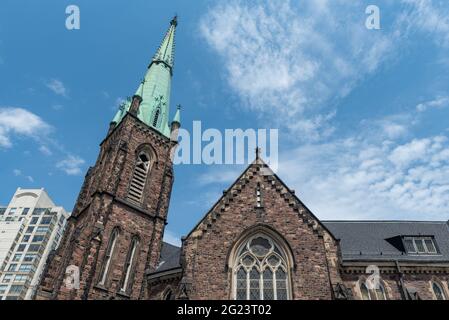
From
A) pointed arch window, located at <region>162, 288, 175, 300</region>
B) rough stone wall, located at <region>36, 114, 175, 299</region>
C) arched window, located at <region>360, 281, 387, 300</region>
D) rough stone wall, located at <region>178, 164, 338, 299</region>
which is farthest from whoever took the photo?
rough stone wall, located at <region>36, 114, 175, 299</region>

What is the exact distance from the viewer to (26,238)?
82.3 m

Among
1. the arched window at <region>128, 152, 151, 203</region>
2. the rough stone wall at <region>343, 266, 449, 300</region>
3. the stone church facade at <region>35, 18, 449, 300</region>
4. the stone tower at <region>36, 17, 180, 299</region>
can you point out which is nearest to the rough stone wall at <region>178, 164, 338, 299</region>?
the stone church facade at <region>35, 18, 449, 300</region>

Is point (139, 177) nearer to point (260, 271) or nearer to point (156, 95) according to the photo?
point (156, 95)

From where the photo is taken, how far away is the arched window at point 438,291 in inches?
607

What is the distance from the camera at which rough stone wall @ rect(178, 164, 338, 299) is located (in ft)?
44.5

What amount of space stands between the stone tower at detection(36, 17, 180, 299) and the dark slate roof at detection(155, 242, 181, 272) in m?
0.78

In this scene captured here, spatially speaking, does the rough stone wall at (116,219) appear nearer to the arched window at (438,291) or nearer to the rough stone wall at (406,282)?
the rough stone wall at (406,282)

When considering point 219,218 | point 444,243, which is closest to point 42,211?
point 219,218

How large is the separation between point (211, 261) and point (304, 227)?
14.9 ft

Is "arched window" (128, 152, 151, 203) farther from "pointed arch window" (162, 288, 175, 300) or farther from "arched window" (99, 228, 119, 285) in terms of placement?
"pointed arch window" (162, 288, 175, 300)

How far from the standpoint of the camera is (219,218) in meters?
15.7

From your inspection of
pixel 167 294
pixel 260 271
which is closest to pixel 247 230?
pixel 260 271
